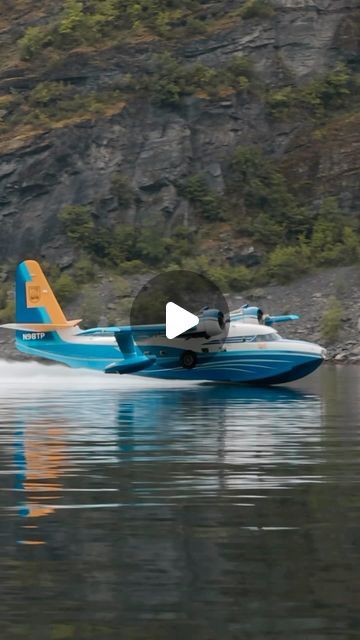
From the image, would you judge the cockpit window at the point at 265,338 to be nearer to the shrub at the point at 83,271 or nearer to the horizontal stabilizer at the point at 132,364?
the horizontal stabilizer at the point at 132,364

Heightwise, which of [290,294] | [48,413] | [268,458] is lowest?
[290,294]

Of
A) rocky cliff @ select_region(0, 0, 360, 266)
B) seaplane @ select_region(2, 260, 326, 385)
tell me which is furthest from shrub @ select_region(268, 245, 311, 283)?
seaplane @ select_region(2, 260, 326, 385)

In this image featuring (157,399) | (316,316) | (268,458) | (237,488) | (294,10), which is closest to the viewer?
(237,488)

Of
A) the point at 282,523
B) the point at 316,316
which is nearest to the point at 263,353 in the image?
the point at 282,523

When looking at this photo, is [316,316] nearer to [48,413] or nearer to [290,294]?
[290,294]

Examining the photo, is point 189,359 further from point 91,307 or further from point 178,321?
point 91,307

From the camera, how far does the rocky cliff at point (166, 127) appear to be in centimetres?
17562

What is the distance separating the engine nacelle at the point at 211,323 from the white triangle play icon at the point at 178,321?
35 cm

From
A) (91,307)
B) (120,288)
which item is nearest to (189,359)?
(91,307)

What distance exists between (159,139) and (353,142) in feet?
76.9

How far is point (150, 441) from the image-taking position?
39.8 m

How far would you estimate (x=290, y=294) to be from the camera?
15475 centimetres
